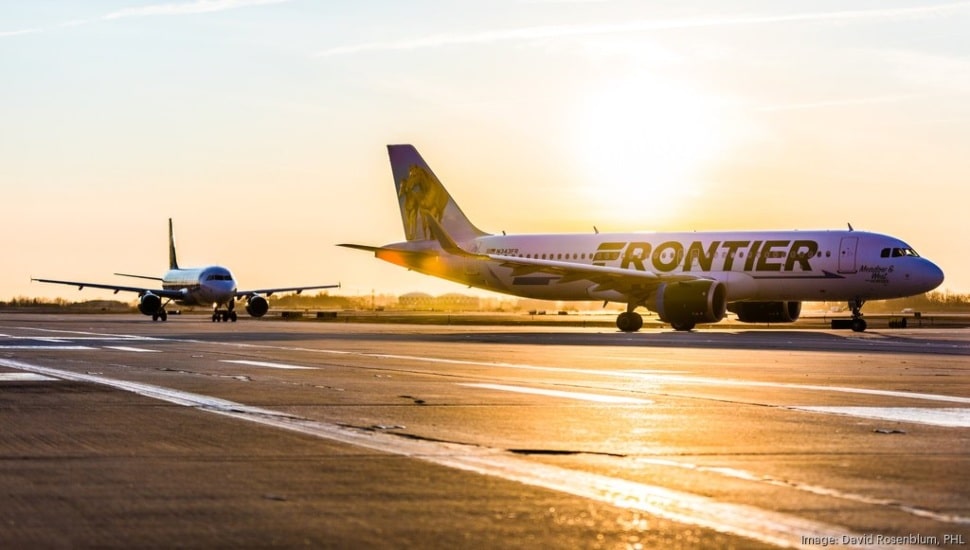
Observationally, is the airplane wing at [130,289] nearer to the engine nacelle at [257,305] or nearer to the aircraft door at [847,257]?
the engine nacelle at [257,305]

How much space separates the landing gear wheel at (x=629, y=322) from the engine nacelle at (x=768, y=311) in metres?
4.46

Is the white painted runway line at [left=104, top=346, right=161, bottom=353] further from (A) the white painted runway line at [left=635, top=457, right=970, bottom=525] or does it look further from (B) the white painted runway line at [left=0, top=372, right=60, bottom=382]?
(A) the white painted runway line at [left=635, top=457, right=970, bottom=525]

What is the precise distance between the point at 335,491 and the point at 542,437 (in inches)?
124

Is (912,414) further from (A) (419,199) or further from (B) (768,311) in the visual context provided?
(A) (419,199)

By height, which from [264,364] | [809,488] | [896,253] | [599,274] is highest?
[896,253]

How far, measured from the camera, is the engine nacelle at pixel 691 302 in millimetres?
44938

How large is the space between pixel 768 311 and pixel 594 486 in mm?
43197

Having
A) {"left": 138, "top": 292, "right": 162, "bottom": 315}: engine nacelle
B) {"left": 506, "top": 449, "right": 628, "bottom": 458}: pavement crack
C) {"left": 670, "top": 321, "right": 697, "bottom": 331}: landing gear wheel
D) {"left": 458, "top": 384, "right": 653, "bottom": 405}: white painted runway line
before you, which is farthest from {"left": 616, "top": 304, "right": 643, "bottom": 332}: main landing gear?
{"left": 506, "top": 449, "right": 628, "bottom": 458}: pavement crack

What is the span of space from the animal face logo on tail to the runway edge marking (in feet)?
151

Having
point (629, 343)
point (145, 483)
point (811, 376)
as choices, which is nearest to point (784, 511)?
point (145, 483)

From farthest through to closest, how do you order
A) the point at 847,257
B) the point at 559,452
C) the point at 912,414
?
the point at 847,257, the point at 912,414, the point at 559,452

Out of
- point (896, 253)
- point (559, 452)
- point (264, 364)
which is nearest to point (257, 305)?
point (896, 253)

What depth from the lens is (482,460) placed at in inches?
342

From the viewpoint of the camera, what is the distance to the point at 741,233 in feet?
158
